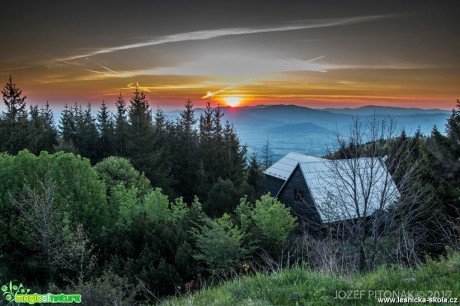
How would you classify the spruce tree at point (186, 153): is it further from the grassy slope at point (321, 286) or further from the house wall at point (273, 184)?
the grassy slope at point (321, 286)

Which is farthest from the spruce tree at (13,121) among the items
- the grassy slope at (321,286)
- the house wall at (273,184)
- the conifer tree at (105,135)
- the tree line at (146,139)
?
the grassy slope at (321,286)

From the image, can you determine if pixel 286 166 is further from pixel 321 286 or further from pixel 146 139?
pixel 321 286

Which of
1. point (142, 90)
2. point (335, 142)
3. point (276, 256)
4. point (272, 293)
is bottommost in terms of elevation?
point (276, 256)

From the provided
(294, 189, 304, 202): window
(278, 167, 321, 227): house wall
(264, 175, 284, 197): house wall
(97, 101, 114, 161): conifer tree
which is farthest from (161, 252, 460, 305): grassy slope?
(97, 101, 114, 161): conifer tree

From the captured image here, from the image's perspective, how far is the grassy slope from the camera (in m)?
4.82

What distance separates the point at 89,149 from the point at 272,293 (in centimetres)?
4958

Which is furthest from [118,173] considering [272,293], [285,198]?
[272,293]

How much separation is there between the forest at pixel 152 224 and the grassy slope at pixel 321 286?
1206mm

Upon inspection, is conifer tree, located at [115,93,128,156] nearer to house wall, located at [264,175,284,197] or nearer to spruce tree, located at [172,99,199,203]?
spruce tree, located at [172,99,199,203]

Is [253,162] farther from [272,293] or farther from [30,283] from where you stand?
[272,293]

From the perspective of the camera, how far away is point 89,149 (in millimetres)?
49750

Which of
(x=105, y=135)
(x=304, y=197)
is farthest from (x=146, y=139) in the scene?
(x=304, y=197)

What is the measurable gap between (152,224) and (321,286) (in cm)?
1781

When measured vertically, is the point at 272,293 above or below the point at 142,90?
below
